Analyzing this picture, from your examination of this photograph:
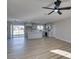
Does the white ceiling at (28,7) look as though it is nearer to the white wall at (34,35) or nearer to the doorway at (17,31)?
the white wall at (34,35)

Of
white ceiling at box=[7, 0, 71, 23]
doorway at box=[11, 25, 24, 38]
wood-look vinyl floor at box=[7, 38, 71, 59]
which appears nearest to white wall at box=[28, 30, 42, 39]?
doorway at box=[11, 25, 24, 38]

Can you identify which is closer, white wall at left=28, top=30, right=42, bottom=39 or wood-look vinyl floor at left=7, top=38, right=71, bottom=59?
wood-look vinyl floor at left=7, top=38, right=71, bottom=59

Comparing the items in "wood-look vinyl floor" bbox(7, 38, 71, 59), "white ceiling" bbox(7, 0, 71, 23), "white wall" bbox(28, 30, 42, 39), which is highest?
"white ceiling" bbox(7, 0, 71, 23)

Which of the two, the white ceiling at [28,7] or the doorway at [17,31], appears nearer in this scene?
the white ceiling at [28,7]

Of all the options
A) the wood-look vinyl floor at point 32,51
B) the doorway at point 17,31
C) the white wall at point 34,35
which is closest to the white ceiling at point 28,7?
the wood-look vinyl floor at point 32,51

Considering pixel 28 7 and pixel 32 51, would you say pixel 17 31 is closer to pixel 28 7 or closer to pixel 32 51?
pixel 32 51

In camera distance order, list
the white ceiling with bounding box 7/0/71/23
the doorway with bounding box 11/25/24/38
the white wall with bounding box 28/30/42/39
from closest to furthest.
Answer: the white ceiling with bounding box 7/0/71/23, the white wall with bounding box 28/30/42/39, the doorway with bounding box 11/25/24/38

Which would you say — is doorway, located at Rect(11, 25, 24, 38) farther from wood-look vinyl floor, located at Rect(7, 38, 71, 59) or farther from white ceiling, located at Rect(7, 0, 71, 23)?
wood-look vinyl floor, located at Rect(7, 38, 71, 59)

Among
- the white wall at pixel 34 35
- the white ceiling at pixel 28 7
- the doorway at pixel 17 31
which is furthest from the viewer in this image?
the doorway at pixel 17 31

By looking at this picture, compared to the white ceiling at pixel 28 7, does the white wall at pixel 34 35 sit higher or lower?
lower

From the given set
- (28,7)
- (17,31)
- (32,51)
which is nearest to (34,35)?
(17,31)
